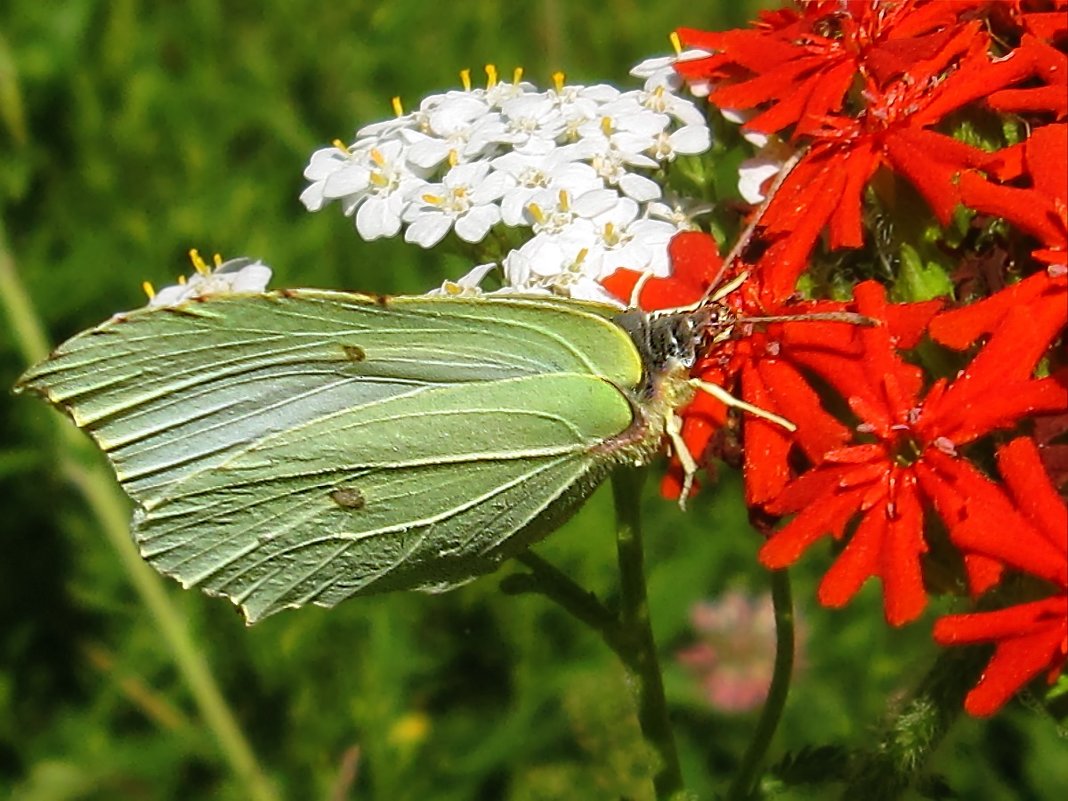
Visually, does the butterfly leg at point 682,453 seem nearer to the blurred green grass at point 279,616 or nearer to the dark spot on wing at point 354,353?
the dark spot on wing at point 354,353

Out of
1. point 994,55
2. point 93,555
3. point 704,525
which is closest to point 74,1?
point 93,555

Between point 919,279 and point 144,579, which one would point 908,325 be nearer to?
point 919,279

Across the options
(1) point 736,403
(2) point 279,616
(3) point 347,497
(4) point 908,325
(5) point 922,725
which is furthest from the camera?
(2) point 279,616

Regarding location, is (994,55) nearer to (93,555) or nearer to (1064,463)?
(1064,463)

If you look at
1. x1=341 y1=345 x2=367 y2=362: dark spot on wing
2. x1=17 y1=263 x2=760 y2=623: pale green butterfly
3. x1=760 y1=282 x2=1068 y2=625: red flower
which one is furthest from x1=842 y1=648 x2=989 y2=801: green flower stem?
x1=341 y1=345 x2=367 y2=362: dark spot on wing

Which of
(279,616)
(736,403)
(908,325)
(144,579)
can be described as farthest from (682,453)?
(279,616)

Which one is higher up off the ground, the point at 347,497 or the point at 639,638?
the point at 347,497

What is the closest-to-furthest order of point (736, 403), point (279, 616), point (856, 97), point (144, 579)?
point (736, 403) → point (856, 97) → point (144, 579) → point (279, 616)
